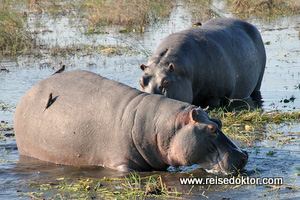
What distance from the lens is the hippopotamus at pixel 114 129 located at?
5422mm

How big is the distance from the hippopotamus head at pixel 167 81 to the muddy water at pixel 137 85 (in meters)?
1.27

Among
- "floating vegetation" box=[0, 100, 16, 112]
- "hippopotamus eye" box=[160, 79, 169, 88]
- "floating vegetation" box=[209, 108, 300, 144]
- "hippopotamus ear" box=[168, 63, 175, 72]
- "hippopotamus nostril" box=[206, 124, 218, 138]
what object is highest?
"hippopotamus ear" box=[168, 63, 175, 72]

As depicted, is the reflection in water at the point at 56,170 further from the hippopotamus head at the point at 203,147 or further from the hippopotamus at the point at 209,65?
the hippopotamus at the point at 209,65

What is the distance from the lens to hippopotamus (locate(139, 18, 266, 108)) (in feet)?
25.2

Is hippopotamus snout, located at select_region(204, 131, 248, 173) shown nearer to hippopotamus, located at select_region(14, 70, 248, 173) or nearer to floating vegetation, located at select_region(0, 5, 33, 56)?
hippopotamus, located at select_region(14, 70, 248, 173)

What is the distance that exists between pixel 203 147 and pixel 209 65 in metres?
3.25

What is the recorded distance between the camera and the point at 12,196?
17.0 ft

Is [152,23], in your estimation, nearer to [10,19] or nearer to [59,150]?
[10,19]

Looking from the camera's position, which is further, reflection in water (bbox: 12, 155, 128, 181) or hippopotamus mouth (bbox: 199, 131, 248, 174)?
reflection in water (bbox: 12, 155, 128, 181)

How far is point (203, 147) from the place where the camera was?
5.38 metres

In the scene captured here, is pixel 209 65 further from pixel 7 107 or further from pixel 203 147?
pixel 203 147

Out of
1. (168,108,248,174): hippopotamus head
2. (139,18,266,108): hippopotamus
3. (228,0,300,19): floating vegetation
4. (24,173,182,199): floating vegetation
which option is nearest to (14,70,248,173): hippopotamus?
(168,108,248,174): hippopotamus head

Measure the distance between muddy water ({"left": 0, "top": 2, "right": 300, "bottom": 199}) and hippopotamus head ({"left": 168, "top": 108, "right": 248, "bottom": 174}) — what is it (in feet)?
0.70

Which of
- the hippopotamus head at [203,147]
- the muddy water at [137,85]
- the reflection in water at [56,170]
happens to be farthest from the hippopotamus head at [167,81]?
the hippopotamus head at [203,147]
